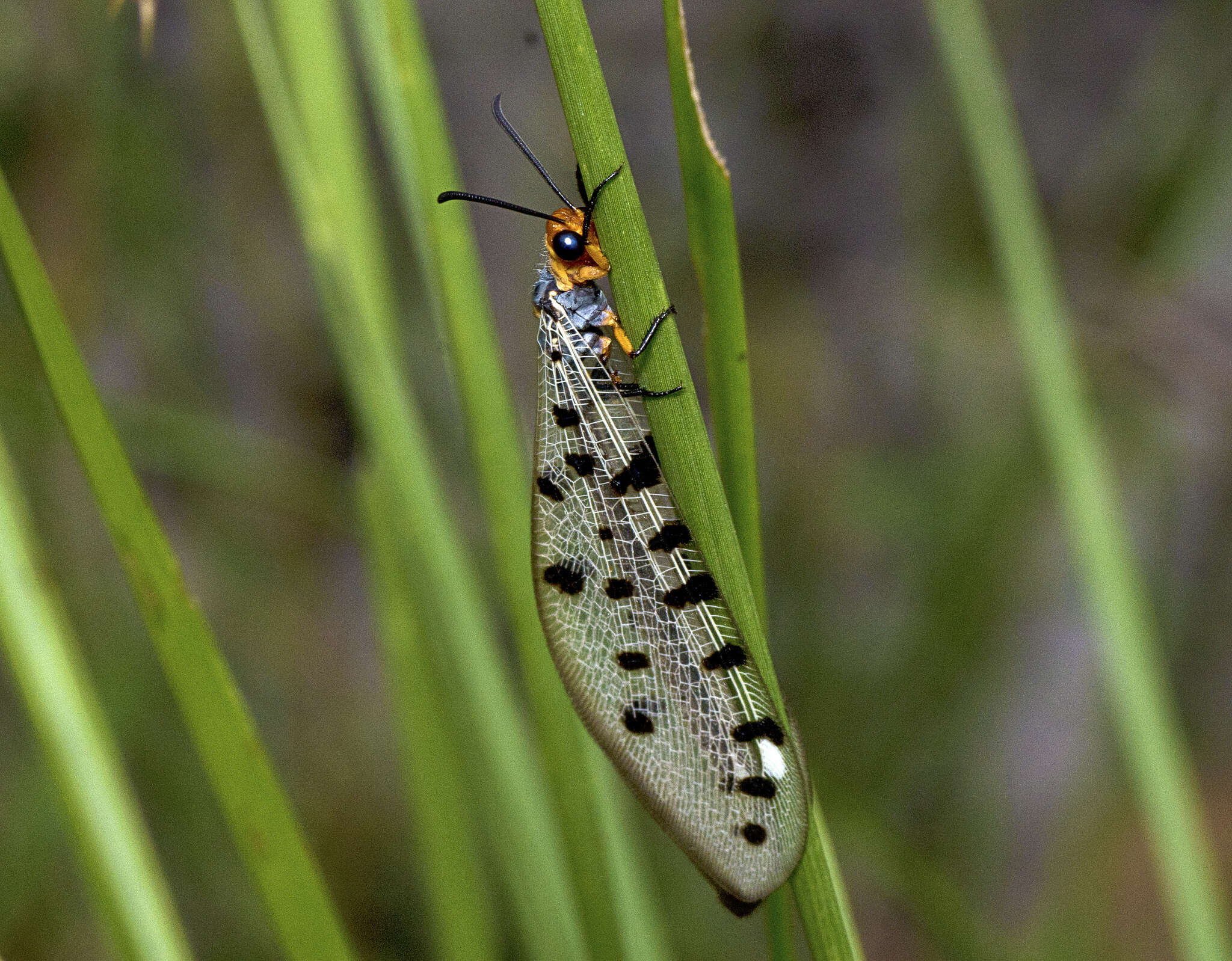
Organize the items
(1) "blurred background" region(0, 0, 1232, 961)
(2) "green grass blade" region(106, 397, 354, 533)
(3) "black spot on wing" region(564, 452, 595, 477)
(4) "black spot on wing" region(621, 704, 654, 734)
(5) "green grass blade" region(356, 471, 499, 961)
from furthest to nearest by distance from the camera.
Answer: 1. (1) "blurred background" region(0, 0, 1232, 961)
2. (2) "green grass blade" region(106, 397, 354, 533)
3. (5) "green grass blade" region(356, 471, 499, 961)
4. (3) "black spot on wing" region(564, 452, 595, 477)
5. (4) "black spot on wing" region(621, 704, 654, 734)

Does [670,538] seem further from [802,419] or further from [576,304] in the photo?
[802,419]

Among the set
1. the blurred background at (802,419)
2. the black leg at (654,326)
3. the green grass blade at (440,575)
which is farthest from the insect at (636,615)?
the blurred background at (802,419)

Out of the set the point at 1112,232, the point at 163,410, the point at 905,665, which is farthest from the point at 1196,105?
the point at 163,410

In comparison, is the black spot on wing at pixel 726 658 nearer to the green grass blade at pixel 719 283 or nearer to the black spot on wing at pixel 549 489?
the green grass blade at pixel 719 283

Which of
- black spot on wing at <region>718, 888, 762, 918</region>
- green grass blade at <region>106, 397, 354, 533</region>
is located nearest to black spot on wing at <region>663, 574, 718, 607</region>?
black spot on wing at <region>718, 888, 762, 918</region>

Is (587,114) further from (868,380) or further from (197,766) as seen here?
(868,380)

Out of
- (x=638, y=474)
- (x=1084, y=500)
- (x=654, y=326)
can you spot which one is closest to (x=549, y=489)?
(x=638, y=474)

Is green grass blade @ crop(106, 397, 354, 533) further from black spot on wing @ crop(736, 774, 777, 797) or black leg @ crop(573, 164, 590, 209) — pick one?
black spot on wing @ crop(736, 774, 777, 797)

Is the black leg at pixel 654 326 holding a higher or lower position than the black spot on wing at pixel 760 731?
higher
